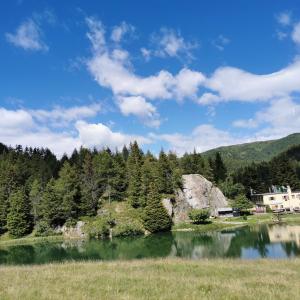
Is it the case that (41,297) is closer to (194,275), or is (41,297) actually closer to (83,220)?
(194,275)

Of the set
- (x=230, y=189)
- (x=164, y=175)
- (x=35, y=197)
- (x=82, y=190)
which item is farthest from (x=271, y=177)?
(x=35, y=197)

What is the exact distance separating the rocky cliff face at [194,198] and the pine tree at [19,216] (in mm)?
40553

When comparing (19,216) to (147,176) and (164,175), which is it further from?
(164,175)

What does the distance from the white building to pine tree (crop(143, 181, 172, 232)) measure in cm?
4702

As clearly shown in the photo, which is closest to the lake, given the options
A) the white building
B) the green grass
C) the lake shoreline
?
the lake shoreline

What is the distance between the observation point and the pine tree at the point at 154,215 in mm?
105062

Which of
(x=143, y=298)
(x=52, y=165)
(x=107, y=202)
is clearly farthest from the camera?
(x=52, y=165)

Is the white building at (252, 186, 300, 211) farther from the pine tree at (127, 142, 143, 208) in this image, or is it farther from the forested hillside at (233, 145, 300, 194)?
the pine tree at (127, 142, 143, 208)

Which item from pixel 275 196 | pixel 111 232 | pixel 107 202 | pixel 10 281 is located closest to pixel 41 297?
pixel 10 281

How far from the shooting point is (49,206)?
109 metres

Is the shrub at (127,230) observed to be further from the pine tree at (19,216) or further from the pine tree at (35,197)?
the pine tree at (19,216)

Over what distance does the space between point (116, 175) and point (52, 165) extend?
40835 millimetres

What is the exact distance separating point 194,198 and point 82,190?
37.2 m

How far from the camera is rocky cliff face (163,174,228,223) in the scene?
118694mm
